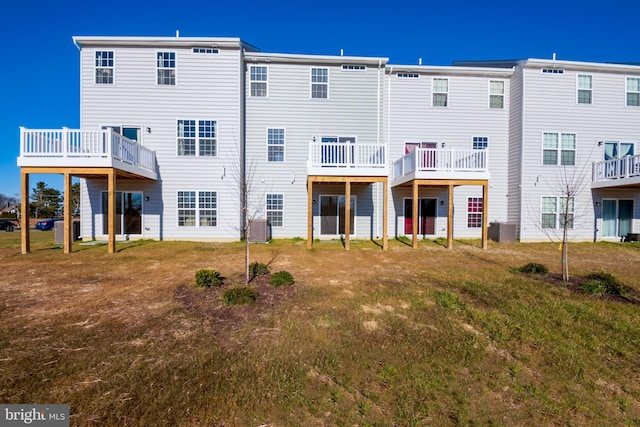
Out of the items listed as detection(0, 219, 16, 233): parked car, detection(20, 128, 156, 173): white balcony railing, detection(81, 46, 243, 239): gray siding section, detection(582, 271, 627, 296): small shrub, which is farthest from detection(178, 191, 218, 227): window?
detection(0, 219, 16, 233): parked car

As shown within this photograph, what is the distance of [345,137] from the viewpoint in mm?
14617

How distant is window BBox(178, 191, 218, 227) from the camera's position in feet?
45.3

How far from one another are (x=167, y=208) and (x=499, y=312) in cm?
1366

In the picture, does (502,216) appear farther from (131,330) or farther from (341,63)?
(131,330)

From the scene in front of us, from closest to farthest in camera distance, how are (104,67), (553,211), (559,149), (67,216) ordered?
(67,216) < (104,67) < (559,149) < (553,211)

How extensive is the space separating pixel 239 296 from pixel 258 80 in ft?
39.7

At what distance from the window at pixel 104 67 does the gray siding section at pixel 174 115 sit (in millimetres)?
224

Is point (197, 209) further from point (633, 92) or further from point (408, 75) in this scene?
point (633, 92)

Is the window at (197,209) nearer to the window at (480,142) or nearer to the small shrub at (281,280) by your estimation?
the small shrub at (281,280)

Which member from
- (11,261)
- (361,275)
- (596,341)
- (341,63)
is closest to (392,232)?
(361,275)

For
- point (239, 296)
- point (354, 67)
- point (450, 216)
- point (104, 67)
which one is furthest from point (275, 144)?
point (239, 296)

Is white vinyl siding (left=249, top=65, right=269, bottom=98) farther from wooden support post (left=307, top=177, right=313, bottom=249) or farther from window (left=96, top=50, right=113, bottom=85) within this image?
window (left=96, top=50, right=113, bottom=85)

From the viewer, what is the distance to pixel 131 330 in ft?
14.0

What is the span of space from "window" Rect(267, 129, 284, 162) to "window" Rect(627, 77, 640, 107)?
712 inches
